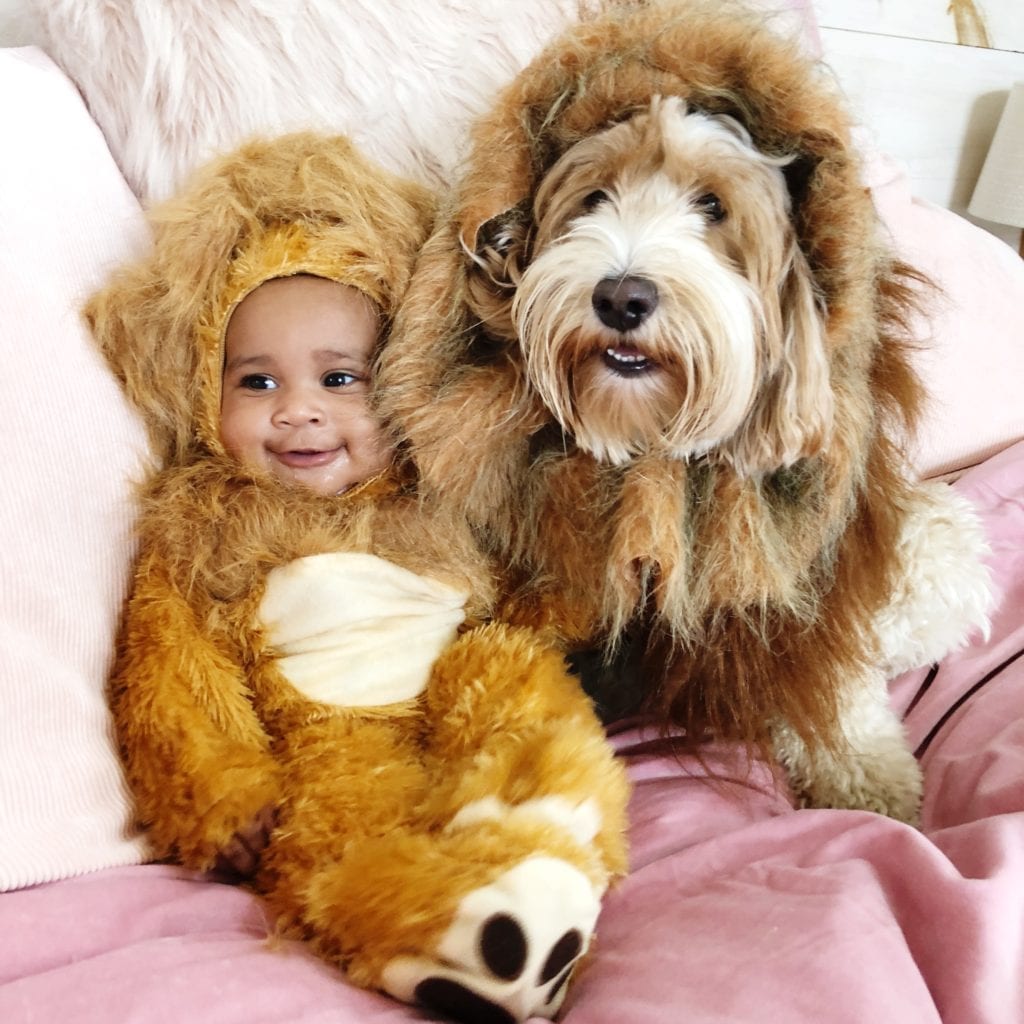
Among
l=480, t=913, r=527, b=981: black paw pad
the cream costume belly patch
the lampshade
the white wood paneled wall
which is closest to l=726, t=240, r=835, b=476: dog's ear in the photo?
the cream costume belly patch

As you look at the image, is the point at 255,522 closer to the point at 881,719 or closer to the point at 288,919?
the point at 288,919

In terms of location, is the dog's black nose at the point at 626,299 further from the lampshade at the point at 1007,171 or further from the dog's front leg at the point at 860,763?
the lampshade at the point at 1007,171

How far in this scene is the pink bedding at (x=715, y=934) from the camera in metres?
0.65

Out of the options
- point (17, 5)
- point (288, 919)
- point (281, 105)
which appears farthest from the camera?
point (17, 5)

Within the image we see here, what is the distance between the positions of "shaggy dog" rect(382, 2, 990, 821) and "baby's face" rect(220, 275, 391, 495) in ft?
0.20

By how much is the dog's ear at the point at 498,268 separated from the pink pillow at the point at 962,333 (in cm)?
64

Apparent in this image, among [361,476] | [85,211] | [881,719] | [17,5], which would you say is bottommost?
[881,719]

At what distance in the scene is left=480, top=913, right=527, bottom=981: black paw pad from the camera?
68 centimetres

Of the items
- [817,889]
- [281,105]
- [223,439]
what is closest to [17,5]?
[281,105]

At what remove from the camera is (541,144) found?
2.90ft

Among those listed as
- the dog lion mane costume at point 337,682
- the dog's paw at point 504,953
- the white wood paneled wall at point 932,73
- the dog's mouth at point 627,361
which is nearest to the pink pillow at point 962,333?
the white wood paneled wall at point 932,73

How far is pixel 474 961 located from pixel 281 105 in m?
0.93

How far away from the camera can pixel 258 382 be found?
95 centimetres

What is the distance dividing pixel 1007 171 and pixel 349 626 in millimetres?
1788
